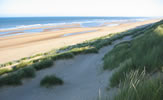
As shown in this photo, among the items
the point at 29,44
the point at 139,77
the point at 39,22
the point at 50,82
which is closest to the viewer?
the point at 139,77

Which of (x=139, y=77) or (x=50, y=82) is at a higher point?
(x=139, y=77)

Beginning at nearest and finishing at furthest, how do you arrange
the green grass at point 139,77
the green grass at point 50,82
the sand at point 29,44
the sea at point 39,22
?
1. the green grass at point 139,77
2. the green grass at point 50,82
3. the sand at point 29,44
4. the sea at point 39,22

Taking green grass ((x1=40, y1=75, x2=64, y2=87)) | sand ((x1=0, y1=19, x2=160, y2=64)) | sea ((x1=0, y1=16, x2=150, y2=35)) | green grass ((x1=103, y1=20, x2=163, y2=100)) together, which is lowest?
sand ((x1=0, y1=19, x2=160, y2=64))

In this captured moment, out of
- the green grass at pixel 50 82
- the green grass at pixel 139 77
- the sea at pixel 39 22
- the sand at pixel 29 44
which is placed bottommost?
the sand at pixel 29 44

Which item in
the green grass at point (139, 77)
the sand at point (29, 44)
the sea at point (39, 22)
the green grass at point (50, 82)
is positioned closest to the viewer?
the green grass at point (139, 77)

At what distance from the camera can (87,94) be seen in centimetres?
385

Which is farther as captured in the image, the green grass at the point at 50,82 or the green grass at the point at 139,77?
the green grass at the point at 50,82

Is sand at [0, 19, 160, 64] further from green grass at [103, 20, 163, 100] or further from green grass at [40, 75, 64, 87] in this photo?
green grass at [103, 20, 163, 100]

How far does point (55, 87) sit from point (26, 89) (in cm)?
113

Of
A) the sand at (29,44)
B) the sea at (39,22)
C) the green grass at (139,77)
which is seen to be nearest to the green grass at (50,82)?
the green grass at (139,77)

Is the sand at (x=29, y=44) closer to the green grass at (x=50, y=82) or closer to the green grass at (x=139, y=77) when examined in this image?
the green grass at (x=50, y=82)

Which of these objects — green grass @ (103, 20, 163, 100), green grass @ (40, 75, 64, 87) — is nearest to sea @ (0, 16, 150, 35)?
green grass @ (40, 75, 64, 87)

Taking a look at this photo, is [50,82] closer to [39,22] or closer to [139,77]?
[139,77]

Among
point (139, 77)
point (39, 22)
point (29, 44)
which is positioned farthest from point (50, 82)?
point (39, 22)
